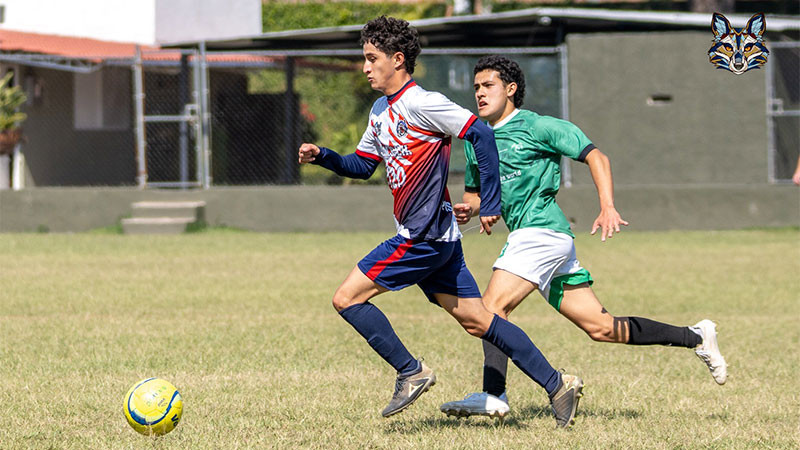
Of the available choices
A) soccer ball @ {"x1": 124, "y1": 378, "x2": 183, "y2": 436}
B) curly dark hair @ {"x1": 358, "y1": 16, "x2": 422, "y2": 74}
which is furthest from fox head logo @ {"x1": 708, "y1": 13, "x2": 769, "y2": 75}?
soccer ball @ {"x1": 124, "y1": 378, "x2": 183, "y2": 436}

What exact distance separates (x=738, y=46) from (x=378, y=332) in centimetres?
230

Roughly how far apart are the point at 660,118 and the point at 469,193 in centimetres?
1413

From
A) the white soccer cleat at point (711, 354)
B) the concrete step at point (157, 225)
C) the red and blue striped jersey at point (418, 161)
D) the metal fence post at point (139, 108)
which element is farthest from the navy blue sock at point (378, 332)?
the metal fence post at point (139, 108)

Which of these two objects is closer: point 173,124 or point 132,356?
point 132,356

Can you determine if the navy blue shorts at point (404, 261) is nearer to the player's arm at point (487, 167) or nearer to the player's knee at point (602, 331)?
the player's arm at point (487, 167)

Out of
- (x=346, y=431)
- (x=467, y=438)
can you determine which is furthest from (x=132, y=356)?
(x=467, y=438)

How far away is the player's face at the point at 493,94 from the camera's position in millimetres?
6113

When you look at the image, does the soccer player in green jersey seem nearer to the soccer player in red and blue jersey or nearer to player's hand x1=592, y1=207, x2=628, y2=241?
player's hand x1=592, y1=207, x2=628, y2=241

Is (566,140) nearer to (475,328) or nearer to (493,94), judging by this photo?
(493,94)

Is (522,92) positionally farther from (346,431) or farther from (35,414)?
(35,414)

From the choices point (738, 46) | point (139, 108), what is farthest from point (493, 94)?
point (139, 108)

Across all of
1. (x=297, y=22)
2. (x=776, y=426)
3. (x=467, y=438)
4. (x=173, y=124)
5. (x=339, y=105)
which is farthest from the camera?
(x=297, y=22)

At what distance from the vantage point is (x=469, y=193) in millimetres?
6113

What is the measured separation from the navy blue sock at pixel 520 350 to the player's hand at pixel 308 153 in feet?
4.11
